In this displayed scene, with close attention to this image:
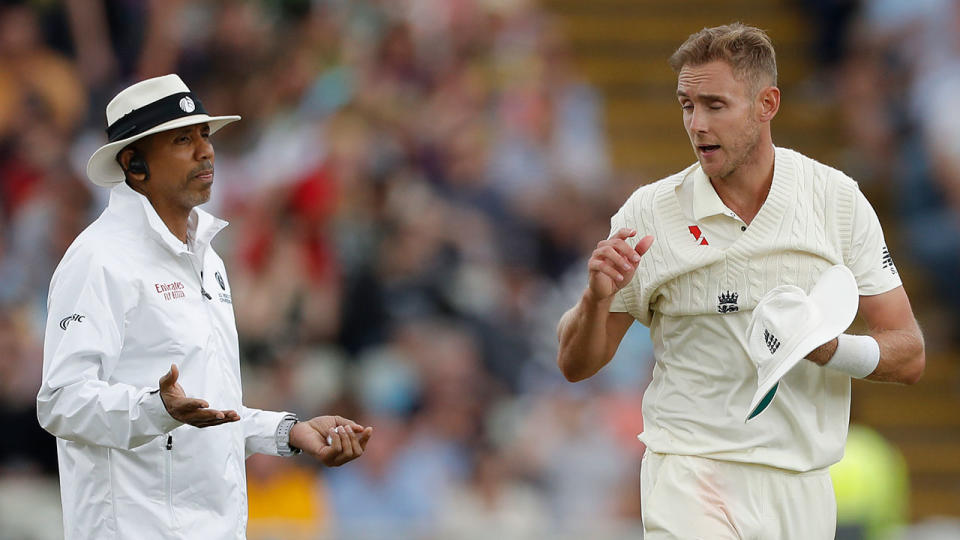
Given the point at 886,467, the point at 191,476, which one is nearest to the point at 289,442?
the point at 191,476

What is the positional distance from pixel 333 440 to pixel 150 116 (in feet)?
3.83

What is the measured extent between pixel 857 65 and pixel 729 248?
27.5 ft

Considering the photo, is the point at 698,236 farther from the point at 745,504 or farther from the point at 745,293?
the point at 745,504

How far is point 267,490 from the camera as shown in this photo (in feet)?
30.3

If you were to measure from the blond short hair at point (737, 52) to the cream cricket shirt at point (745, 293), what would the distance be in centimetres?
29

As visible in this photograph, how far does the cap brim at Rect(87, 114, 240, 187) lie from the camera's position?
15.6 ft

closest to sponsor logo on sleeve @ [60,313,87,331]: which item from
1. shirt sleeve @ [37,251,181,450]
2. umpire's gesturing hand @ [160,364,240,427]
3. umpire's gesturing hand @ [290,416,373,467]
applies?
shirt sleeve @ [37,251,181,450]

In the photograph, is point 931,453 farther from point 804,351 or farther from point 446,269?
point 804,351

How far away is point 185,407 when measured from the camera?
169 inches

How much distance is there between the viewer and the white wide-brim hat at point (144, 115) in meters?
4.75

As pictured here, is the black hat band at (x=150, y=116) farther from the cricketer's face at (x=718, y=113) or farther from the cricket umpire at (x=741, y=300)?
the cricketer's face at (x=718, y=113)

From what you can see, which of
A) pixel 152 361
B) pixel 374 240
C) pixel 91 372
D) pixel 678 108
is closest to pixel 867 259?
pixel 152 361

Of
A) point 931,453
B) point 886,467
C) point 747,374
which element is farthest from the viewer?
point 931,453

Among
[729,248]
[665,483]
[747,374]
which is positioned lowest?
[665,483]
